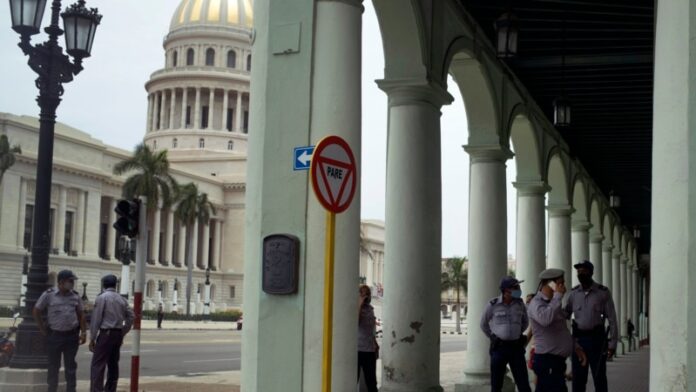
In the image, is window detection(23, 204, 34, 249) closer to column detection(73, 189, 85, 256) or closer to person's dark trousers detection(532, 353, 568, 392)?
column detection(73, 189, 85, 256)

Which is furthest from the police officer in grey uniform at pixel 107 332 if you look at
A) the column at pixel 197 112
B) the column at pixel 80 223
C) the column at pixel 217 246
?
the column at pixel 197 112

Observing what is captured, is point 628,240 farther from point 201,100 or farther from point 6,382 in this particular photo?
point 201,100

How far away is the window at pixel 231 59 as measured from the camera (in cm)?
12425

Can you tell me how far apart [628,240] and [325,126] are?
4005cm

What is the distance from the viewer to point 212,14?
123875mm

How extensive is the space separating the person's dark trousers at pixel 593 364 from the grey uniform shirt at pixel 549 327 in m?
0.85

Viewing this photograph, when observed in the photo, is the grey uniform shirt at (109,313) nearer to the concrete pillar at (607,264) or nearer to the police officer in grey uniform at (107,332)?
the police officer in grey uniform at (107,332)

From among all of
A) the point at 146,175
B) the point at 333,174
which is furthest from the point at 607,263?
the point at 146,175

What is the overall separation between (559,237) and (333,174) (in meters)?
17.3

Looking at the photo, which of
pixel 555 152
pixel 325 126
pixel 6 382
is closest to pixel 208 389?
pixel 6 382

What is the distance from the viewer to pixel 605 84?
714 inches

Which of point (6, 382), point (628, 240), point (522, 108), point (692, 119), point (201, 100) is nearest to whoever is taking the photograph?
point (692, 119)

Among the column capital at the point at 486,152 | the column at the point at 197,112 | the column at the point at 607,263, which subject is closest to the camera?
the column capital at the point at 486,152

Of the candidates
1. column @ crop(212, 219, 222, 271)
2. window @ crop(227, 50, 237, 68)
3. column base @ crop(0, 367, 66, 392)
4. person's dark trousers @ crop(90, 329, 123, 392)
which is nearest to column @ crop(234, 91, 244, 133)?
window @ crop(227, 50, 237, 68)
